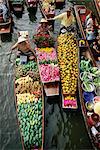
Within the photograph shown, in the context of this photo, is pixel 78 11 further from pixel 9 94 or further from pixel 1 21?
pixel 9 94

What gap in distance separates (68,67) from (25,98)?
2.06m

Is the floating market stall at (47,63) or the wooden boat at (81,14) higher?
the wooden boat at (81,14)

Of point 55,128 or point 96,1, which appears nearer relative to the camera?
point 55,128

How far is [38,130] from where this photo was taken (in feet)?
34.7

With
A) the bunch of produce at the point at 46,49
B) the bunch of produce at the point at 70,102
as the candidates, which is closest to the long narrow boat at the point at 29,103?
the bunch of produce at the point at 46,49

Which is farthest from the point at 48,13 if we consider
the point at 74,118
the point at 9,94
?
the point at 74,118

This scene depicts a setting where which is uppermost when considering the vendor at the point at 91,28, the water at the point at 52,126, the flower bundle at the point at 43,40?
the vendor at the point at 91,28

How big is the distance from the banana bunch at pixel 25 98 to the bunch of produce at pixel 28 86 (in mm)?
157

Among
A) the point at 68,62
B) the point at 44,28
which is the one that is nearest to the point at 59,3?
the point at 44,28

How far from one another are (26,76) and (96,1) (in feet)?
19.5

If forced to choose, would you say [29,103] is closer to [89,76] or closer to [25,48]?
[89,76]

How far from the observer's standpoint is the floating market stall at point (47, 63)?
1219cm

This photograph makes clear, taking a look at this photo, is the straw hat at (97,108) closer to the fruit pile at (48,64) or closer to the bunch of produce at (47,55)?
the fruit pile at (48,64)

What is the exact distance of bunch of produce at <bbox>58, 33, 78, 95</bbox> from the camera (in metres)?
12.1
